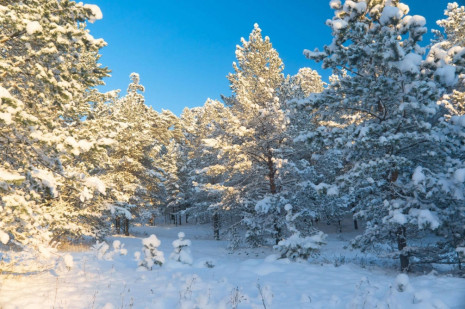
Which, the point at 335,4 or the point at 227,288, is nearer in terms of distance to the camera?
the point at 227,288

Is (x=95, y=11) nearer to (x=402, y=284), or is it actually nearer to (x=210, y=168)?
(x=402, y=284)

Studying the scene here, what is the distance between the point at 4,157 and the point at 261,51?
45.4ft

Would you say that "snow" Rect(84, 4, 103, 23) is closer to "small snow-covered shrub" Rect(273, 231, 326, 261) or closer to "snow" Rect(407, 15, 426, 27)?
"snow" Rect(407, 15, 426, 27)

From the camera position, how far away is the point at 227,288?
6.17m

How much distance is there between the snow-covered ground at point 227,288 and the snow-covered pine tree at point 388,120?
5.08 feet

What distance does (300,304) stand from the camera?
5.06 metres

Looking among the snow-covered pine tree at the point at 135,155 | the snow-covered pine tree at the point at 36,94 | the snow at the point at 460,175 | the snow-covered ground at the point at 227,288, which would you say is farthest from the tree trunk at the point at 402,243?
the snow-covered pine tree at the point at 135,155

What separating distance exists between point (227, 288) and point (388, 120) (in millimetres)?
6523

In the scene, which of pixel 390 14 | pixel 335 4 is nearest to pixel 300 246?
pixel 390 14

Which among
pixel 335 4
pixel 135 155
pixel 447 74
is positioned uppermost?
pixel 335 4

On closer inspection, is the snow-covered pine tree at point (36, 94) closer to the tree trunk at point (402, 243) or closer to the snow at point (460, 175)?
the snow at point (460, 175)

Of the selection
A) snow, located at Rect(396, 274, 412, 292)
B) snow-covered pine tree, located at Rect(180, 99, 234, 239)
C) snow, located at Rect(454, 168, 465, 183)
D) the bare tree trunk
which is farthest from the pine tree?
snow, located at Rect(396, 274, 412, 292)

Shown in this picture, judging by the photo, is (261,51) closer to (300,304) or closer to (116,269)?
(116,269)

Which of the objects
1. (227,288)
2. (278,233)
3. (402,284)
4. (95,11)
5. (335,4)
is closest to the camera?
(402,284)
